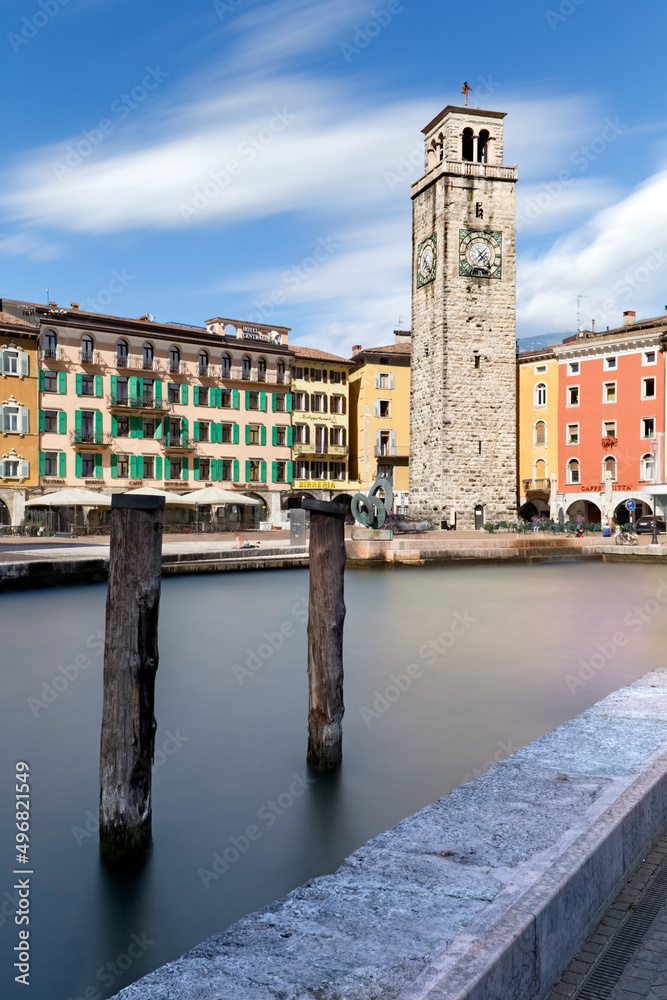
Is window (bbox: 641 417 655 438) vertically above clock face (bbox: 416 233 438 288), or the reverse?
clock face (bbox: 416 233 438 288)

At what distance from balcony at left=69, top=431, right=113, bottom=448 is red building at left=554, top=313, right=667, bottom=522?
78.3 feet

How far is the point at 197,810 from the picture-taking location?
248 inches

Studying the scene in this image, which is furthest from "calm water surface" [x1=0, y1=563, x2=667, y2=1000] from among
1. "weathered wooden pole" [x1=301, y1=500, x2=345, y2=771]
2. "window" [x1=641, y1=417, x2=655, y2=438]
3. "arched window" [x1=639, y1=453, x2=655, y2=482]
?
"window" [x1=641, y1=417, x2=655, y2=438]

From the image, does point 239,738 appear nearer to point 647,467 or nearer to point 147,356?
point 147,356

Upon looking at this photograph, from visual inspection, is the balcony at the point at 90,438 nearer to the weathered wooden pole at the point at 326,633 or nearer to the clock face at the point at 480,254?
the clock face at the point at 480,254

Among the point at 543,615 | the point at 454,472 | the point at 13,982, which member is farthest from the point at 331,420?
the point at 13,982

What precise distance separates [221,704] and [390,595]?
10.9 m

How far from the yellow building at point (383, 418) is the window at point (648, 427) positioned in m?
12.9

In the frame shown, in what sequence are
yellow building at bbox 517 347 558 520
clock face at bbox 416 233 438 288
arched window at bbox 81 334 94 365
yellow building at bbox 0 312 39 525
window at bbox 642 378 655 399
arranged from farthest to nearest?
yellow building at bbox 517 347 558 520, window at bbox 642 378 655 399, clock face at bbox 416 233 438 288, arched window at bbox 81 334 94 365, yellow building at bbox 0 312 39 525

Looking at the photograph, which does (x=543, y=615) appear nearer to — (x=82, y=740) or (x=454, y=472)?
(x=82, y=740)

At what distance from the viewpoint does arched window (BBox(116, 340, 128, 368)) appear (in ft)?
137

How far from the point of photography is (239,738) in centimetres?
820

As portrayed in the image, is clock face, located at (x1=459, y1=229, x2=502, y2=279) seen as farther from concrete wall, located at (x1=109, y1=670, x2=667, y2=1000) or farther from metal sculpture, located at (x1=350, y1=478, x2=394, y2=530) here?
concrete wall, located at (x1=109, y1=670, x2=667, y2=1000)

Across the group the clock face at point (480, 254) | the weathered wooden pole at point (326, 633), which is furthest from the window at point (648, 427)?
the weathered wooden pole at point (326, 633)
